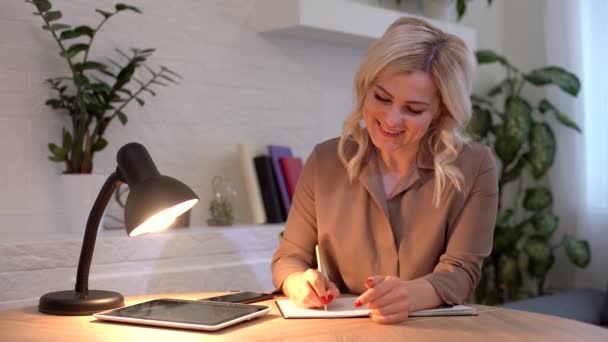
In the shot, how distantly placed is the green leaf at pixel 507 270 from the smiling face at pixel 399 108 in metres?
2.25

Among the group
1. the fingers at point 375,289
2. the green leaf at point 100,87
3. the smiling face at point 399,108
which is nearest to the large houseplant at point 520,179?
the green leaf at point 100,87

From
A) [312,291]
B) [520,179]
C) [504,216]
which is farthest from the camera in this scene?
[520,179]

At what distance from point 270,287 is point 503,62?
190cm

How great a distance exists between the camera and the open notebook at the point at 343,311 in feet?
5.36

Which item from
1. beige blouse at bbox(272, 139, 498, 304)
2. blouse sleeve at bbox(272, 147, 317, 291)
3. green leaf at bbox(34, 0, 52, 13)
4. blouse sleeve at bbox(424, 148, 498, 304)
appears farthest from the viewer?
green leaf at bbox(34, 0, 52, 13)

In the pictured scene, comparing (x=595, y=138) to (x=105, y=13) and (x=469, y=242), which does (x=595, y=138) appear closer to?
(x=469, y=242)

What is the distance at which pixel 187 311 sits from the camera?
160 cm

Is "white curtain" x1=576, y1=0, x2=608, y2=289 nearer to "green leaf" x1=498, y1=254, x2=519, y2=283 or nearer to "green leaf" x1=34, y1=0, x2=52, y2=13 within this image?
"green leaf" x1=498, y1=254, x2=519, y2=283

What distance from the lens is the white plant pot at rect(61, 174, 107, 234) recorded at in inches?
106

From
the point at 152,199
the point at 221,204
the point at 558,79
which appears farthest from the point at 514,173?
the point at 152,199

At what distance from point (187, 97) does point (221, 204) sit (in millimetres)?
449

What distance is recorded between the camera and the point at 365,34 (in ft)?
11.4

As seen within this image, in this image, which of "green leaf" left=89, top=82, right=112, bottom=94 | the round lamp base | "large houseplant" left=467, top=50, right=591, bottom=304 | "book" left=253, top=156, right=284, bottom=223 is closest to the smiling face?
the round lamp base

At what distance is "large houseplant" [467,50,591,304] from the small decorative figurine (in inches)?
57.2
